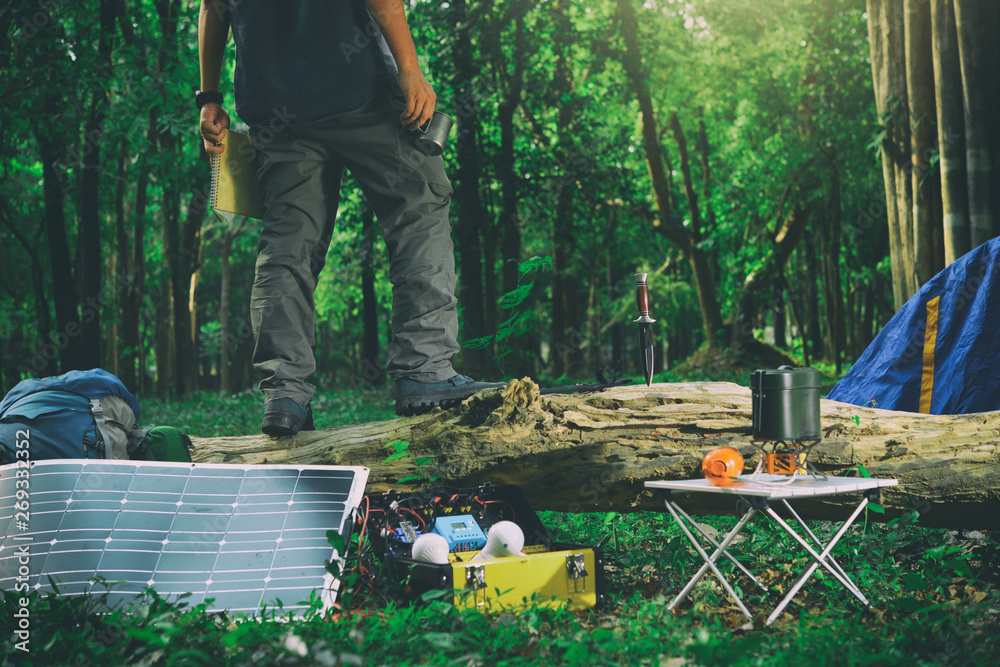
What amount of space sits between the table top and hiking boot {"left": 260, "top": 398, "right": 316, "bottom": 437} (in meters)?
1.99

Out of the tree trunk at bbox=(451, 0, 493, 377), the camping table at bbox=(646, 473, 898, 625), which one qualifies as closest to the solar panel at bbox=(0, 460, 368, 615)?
the camping table at bbox=(646, 473, 898, 625)

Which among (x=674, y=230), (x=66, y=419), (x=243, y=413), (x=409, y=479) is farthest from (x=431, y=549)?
(x=674, y=230)

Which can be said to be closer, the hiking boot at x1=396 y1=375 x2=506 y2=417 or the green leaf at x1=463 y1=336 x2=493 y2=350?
the hiking boot at x1=396 y1=375 x2=506 y2=417

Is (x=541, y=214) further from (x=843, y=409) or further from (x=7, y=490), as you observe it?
(x=7, y=490)

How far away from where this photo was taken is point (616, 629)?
2.86 meters

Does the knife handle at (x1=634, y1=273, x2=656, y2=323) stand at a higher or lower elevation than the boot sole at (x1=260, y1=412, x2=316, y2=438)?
higher

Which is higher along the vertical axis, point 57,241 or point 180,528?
point 57,241

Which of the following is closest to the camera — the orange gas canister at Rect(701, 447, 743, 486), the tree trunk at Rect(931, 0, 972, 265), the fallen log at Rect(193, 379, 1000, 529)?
the orange gas canister at Rect(701, 447, 743, 486)

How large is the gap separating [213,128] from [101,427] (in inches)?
65.1

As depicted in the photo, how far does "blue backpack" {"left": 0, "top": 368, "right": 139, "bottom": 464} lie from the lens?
11.7ft

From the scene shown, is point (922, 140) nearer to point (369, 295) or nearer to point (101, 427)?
point (101, 427)

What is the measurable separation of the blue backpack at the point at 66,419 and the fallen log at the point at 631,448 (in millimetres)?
926

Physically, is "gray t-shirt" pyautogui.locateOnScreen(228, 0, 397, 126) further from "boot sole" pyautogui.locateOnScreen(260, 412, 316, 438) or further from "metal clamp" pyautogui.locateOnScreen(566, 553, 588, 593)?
"metal clamp" pyautogui.locateOnScreen(566, 553, 588, 593)

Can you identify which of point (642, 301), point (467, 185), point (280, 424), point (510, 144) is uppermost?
point (510, 144)
